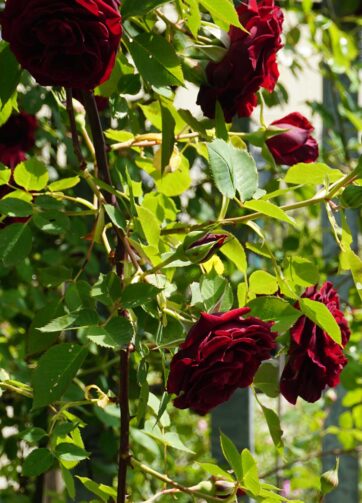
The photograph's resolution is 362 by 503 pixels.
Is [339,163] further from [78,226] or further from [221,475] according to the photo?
[221,475]

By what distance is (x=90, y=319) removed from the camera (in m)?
0.68

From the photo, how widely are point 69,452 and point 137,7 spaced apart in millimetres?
387

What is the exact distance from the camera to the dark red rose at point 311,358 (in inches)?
29.0

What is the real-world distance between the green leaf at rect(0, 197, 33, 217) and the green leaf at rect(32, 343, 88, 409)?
143 mm

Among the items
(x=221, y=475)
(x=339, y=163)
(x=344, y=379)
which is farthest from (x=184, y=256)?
(x=339, y=163)

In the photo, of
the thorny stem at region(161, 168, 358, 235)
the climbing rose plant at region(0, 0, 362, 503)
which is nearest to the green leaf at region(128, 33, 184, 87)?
the climbing rose plant at region(0, 0, 362, 503)

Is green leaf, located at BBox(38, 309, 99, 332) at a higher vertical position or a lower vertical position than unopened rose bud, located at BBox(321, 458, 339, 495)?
higher

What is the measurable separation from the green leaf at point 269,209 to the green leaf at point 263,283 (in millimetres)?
80

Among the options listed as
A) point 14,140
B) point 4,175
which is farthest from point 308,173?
point 14,140

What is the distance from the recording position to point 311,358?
28.8 inches

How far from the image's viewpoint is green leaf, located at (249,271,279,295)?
74 centimetres

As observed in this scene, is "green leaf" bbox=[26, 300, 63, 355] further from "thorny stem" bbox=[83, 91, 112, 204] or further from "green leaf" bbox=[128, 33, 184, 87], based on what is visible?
"green leaf" bbox=[128, 33, 184, 87]

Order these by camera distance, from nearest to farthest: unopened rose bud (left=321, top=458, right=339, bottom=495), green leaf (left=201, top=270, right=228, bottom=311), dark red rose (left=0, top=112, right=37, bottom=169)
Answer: green leaf (left=201, top=270, right=228, bottom=311), unopened rose bud (left=321, top=458, right=339, bottom=495), dark red rose (left=0, top=112, right=37, bottom=169)

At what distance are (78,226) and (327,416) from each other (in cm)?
107
